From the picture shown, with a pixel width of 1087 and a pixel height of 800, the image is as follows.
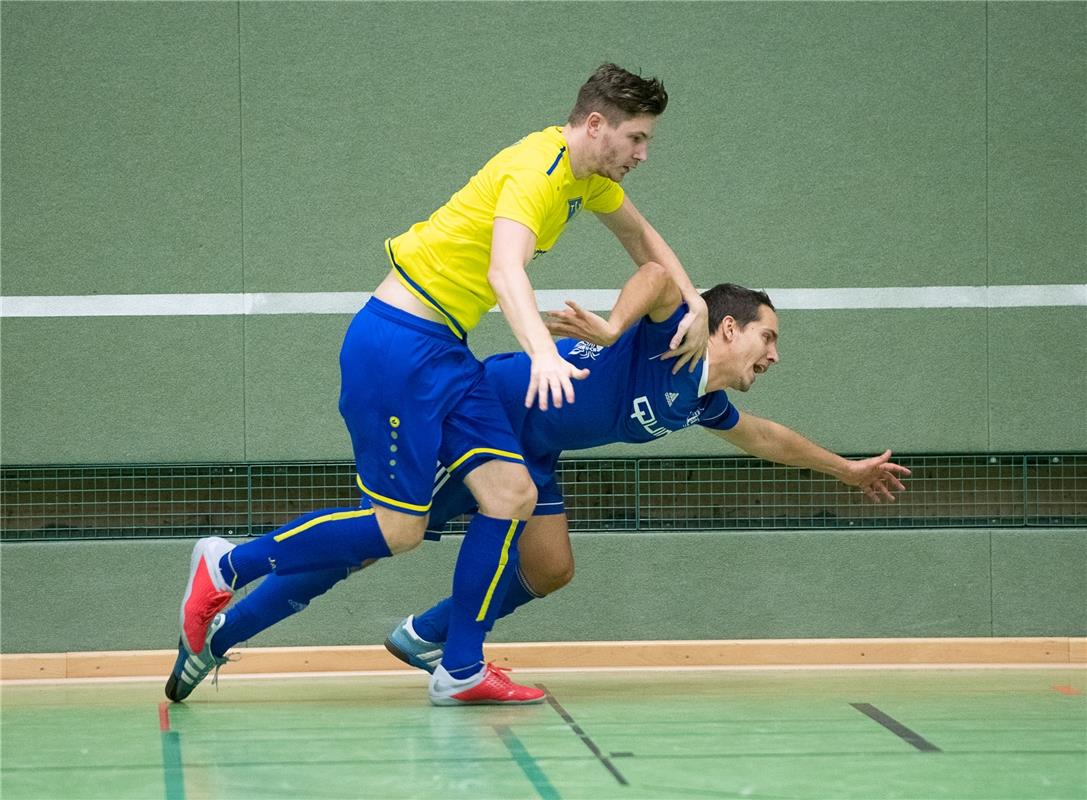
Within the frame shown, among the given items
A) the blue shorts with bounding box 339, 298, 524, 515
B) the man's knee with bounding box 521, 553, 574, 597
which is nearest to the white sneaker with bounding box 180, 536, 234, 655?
the blue shorts with bounding box 339, 298, 524, 515

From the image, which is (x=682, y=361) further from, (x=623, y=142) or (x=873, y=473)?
(x=873, y=473)

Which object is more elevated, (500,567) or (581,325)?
(581,325)

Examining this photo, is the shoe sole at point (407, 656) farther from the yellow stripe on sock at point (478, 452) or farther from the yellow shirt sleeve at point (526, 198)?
the yellow shirt sleeve at point (526, 198)

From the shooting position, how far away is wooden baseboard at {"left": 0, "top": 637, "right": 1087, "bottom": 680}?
437cm

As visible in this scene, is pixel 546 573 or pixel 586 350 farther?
pixel 546 573

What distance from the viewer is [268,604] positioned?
3.64 m

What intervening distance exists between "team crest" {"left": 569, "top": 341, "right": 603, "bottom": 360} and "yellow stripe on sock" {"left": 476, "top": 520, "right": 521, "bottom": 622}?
48 centimetres

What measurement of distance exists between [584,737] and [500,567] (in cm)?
50

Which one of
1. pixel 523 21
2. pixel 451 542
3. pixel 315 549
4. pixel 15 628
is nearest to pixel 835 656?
pixel 451 542

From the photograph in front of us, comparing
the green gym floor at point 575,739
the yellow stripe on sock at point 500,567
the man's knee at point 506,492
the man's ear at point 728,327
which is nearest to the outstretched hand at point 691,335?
the man's ear at point 728,327

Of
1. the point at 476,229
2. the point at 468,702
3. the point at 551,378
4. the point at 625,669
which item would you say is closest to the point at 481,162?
the point at 476,229

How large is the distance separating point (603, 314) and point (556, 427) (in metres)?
1.00

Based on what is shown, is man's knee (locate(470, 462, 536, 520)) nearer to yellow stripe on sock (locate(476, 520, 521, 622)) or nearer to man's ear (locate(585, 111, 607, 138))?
yellow stripe on sock (locate(476, 520, 521, 622))

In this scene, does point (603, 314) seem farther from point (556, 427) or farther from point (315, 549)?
point (315, 549)
